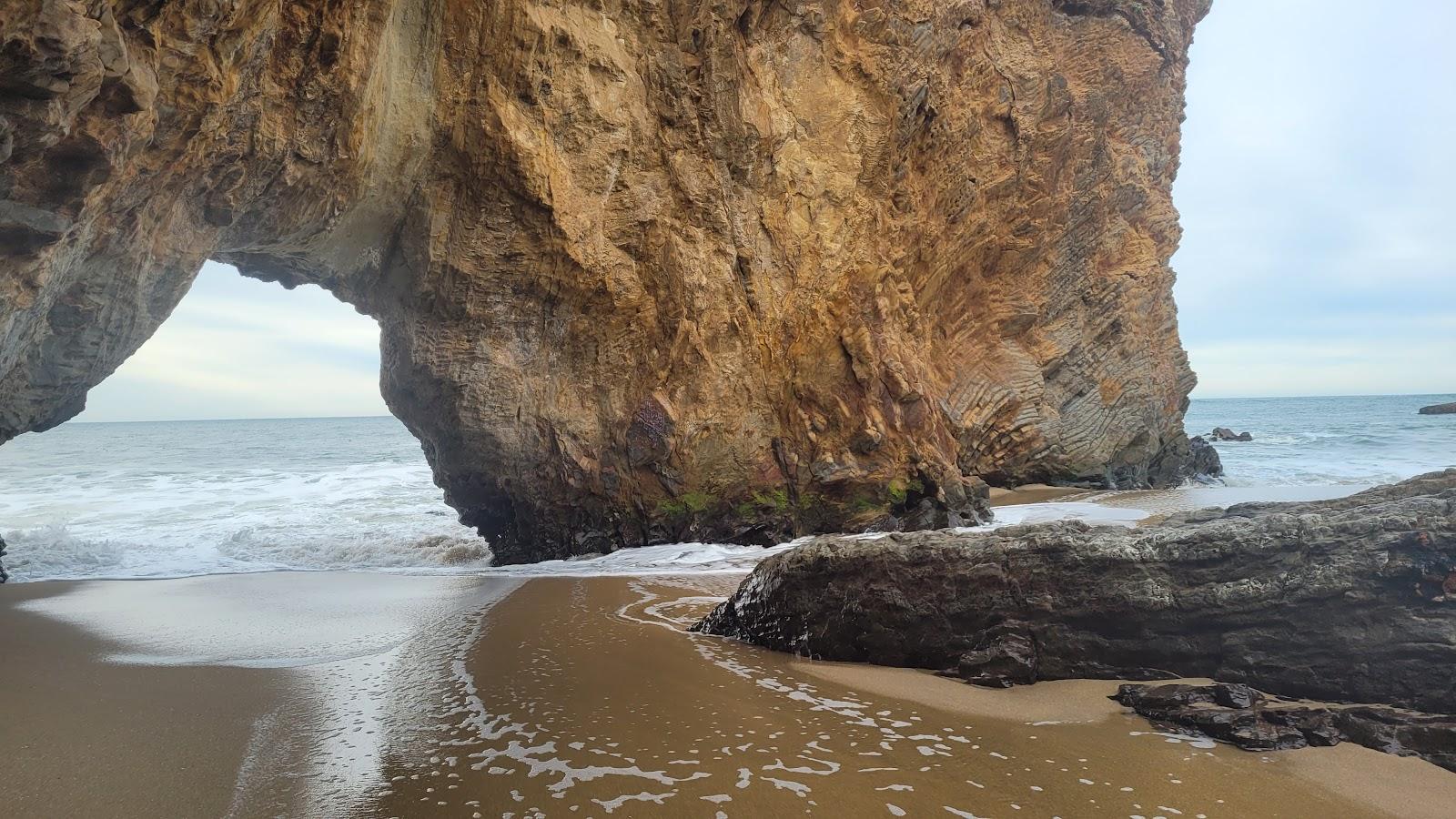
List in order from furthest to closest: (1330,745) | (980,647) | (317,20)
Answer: (317,20), (980,647), (1330,745)

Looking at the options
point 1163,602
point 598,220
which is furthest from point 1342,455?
point 1163,602

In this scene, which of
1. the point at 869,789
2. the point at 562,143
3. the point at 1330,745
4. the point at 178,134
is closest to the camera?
the point at 869,789

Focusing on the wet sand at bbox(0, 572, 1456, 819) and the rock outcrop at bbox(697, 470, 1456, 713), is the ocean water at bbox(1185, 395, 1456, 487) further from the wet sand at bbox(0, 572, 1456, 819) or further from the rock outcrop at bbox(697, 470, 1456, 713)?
A: the wet sand at bbox(0, 572, 1456, 819)

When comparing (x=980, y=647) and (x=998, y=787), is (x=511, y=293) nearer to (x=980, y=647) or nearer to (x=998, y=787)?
(x=980, y=647)

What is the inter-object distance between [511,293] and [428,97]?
2.31 meters

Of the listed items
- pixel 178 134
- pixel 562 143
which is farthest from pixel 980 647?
pixel 562 143

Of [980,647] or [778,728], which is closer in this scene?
[778,728]

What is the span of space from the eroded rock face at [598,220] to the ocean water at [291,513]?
1242 millimetres

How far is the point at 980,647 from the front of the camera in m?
4.18

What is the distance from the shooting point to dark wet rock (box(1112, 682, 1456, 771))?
305 cm

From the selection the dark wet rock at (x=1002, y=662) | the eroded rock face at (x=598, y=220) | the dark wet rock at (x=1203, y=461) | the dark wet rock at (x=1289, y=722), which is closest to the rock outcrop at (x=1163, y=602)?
the dark wet rock at (x=1002, y=662)

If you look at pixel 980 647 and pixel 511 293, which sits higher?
pixel 511 293

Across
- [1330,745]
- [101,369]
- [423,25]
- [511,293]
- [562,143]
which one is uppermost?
[423,25]

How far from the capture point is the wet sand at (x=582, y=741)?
2.69 meters
